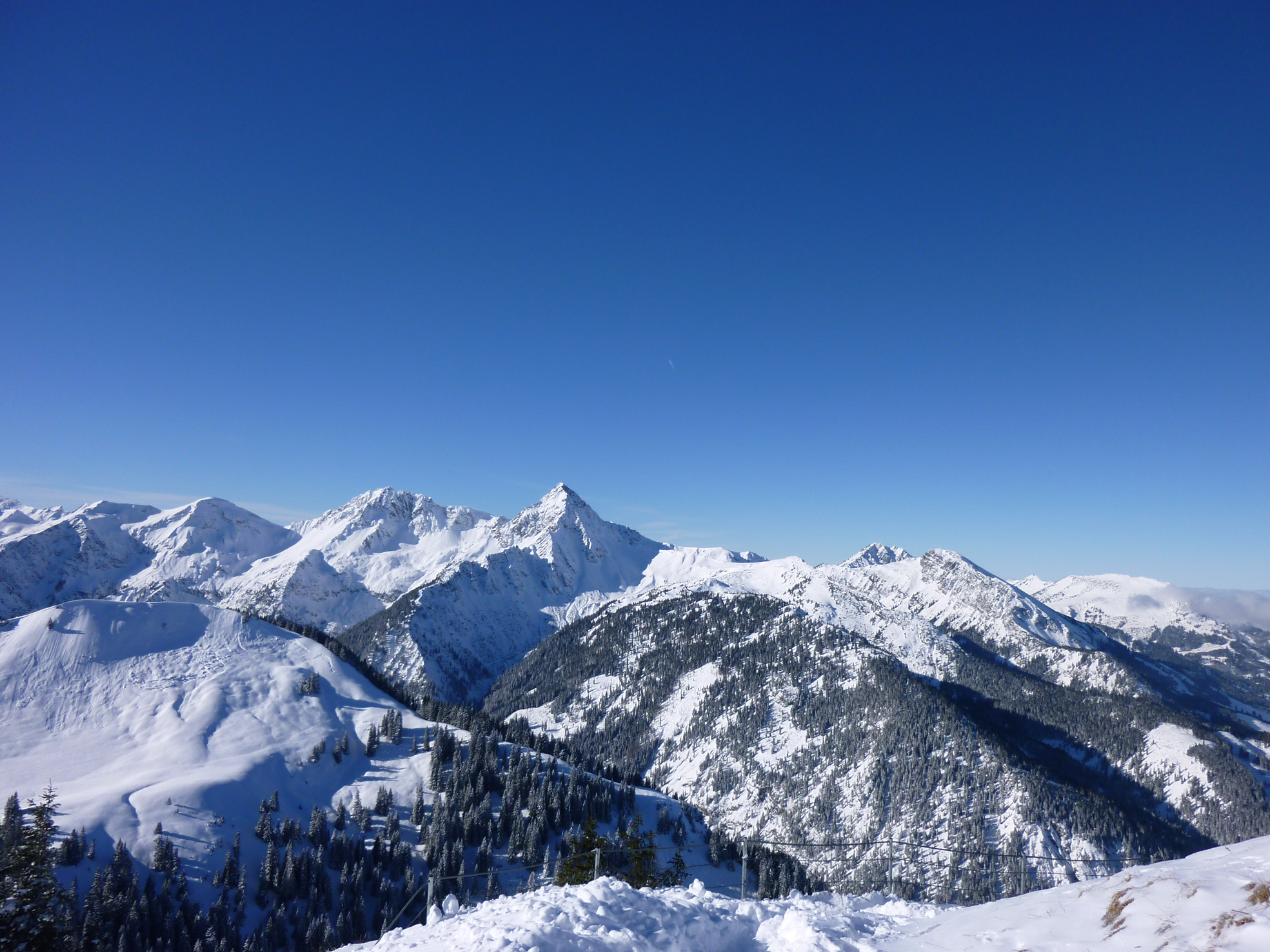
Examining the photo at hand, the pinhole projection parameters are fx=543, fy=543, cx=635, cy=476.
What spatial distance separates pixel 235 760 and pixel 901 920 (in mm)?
128559

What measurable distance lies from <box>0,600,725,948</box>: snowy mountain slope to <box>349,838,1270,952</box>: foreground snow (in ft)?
254

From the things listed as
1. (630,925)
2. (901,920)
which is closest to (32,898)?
(630,925)

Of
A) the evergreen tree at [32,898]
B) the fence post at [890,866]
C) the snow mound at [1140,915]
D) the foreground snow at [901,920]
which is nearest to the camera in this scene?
the snow mound at [1140,915]

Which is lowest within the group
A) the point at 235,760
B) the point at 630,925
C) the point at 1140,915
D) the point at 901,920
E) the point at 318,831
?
the point at 318,831

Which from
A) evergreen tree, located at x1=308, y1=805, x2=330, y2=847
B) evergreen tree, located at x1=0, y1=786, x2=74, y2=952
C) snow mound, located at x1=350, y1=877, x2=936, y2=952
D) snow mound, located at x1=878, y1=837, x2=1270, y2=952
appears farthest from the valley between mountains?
evergreen tree, located at x1=0, y1=786, x2=74, y2=952

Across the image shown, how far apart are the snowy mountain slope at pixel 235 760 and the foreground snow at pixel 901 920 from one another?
254 ft

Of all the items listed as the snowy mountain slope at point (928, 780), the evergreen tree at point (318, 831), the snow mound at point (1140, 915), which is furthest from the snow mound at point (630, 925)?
the snowy mountain slope at point (928, 780)

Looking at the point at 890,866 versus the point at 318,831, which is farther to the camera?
the point at 890,866

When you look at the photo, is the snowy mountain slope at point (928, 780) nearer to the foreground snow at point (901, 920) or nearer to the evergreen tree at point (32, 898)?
the foreground snow at point (901, 920)

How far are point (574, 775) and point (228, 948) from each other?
59.2m

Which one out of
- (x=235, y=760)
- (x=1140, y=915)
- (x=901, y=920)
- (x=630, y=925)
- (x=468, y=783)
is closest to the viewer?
(x=1140, y=915)

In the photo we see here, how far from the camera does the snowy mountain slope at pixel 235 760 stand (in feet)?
265

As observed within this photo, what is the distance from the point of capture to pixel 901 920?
1788 cm

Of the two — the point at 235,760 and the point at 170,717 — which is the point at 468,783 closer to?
the point at 235,760
